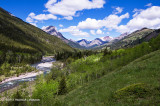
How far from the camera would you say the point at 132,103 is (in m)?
11.4

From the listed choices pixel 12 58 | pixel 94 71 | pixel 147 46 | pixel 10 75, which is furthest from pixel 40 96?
pixel 12 58

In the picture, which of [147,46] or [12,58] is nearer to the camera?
[147,46]

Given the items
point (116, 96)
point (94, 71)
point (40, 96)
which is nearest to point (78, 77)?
point (94, 71)

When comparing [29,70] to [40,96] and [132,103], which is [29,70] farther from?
[132,103]

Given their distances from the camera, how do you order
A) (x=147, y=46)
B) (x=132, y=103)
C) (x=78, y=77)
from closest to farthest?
(x=132, y=103) → (x=147, y=46) → (x=78, y=77)

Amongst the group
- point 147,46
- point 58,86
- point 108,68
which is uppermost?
point 147,46

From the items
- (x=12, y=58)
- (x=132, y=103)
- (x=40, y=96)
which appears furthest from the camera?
(x=12, y=58)

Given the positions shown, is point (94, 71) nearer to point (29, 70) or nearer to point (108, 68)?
point (108, 68)

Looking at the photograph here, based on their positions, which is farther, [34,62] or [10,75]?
[34,62]

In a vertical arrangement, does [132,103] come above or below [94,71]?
above

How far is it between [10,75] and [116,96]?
114 metres

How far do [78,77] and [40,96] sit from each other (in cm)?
3915

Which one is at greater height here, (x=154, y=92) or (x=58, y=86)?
(x=154, y=92)

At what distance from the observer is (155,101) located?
1020cm
